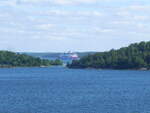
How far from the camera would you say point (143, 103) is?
209 ft

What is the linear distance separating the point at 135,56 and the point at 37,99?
117 metres

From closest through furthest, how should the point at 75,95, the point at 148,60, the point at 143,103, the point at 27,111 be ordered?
the point at 27,111 → the point at 143,103 → the point at 75,95 → the point at 148,60

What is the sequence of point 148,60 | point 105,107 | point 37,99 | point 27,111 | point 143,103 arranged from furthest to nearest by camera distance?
point 148,60, point 37,99, point 143,103, point 105,107, point 27,111

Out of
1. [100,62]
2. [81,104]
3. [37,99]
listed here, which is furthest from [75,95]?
[100,62]


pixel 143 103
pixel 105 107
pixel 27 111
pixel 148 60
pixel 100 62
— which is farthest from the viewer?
pixel 100 62

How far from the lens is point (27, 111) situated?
5606cm

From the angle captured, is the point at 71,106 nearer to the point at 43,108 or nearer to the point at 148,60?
the point at 43,108

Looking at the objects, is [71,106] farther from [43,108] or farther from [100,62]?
[100,62]

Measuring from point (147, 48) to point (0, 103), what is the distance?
5336 inches

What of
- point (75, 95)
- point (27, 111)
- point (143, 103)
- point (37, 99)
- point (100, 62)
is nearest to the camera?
point (27, 111)

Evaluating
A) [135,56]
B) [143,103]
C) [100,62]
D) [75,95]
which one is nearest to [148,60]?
[135,56]

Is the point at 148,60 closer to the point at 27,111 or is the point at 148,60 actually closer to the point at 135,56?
the point at 135,56

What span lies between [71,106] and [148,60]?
12339 cm

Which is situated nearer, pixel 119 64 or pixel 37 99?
pixel 37 99
